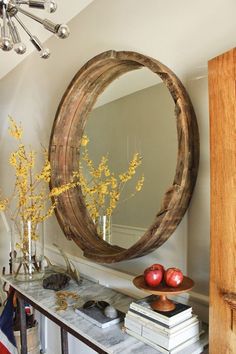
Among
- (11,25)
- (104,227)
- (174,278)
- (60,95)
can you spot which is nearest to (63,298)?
(104,227)

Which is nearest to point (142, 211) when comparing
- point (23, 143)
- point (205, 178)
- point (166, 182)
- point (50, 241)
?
point (166, 182)

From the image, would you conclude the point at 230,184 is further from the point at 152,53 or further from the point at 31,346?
the point at 31,346

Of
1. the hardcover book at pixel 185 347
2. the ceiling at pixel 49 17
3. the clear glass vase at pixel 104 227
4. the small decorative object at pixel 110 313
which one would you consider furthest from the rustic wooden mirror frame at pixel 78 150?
the ceiling at pixel 49 17

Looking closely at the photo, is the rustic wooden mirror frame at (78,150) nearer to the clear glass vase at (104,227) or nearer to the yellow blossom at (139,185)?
the clear glass vase at (104,227)

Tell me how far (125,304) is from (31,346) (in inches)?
40.5

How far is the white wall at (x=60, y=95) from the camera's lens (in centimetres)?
118

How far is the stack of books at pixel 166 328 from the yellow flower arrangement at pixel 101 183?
1.90 ft

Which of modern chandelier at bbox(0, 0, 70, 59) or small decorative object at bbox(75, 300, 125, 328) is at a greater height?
modern chandelier at bbox(0, 0, 70, 59)

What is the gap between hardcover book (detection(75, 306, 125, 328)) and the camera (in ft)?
3.77

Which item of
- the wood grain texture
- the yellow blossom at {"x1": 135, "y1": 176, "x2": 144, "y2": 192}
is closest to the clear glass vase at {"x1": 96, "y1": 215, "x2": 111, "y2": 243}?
the yellow blossom at {"x1": 135, "y1": 176, "x2": 144, "y2": 192}

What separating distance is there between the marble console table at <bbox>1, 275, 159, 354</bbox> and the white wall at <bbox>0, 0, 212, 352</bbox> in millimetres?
176

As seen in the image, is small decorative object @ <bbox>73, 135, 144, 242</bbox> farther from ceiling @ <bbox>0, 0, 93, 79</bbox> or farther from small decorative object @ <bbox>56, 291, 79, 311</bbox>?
ceiling @ <bbox>0, 0, 93, 79</bbox>

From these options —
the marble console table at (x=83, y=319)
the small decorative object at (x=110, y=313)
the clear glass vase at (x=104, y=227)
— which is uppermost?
the clear glass vase at (x=104, y=227)

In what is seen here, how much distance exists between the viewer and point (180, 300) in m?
1.22
